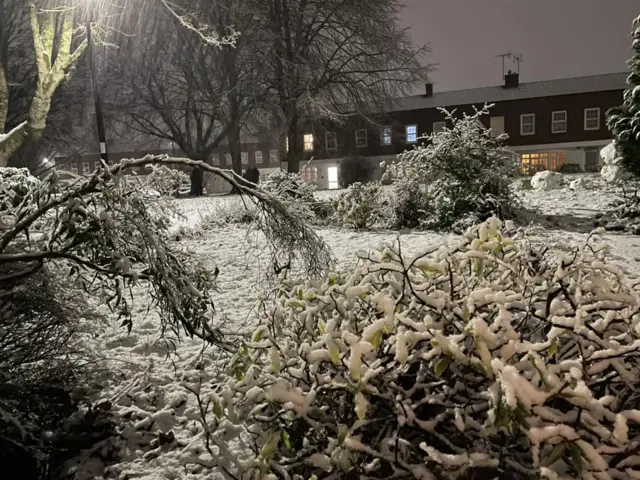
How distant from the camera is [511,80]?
34188 millimetres

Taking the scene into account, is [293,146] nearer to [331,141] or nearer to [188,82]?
[188,82]

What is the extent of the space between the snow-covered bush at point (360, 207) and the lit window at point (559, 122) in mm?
26317

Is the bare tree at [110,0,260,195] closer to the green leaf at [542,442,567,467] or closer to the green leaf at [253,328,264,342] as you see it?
the green leaf at [253,328,264,342]

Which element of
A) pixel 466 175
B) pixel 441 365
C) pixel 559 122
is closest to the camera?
pixel 441 365

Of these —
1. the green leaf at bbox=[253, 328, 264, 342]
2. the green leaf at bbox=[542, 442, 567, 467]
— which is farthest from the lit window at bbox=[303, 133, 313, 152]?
the green leaf at bbox=[542, 442, 567, 467]

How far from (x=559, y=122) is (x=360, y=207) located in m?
27.6

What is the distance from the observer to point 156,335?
16.0 feet

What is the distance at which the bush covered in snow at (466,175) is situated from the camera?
10047 millimetres

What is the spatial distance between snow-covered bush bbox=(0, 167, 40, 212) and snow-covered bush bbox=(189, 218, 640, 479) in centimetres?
302

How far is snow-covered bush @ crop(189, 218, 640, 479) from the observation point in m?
1.29

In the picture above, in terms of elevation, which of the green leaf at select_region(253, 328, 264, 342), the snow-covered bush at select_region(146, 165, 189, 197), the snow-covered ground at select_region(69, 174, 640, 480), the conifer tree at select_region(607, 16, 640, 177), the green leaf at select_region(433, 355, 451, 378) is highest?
the conifer tree at select_region(607, 16, 640, 177)

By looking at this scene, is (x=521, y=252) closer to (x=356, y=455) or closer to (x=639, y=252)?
(x=356, y=455)

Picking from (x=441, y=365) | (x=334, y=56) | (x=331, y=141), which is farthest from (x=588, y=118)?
(x=441, y=365)

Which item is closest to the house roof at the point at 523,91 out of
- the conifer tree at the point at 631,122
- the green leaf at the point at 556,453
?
the conifer tree at the point at 631,122
